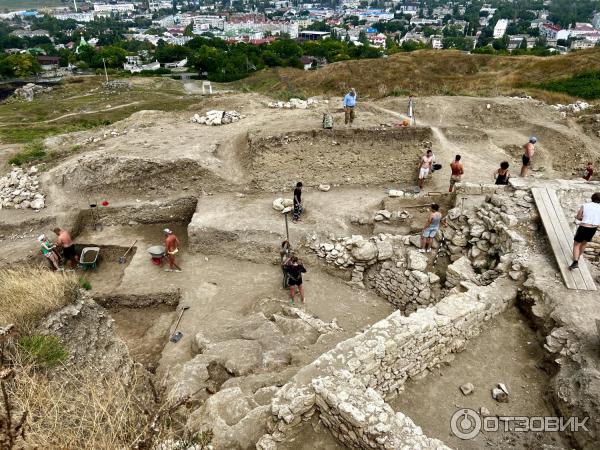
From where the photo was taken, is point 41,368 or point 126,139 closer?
point 41,368

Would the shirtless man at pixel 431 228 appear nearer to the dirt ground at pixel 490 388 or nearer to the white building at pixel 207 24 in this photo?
the dirt ground at pixel 490 388

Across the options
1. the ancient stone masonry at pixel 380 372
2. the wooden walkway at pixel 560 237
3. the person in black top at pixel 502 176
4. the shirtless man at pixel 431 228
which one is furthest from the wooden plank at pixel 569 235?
the shirtless man at pixel 431 228

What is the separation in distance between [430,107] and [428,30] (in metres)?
156

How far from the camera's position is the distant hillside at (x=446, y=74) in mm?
27250

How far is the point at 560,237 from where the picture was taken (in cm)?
988

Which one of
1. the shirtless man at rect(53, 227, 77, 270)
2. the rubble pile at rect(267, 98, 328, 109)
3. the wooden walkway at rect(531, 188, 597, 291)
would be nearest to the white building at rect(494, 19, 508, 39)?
the rubble pile at rect(267, 98, 328, 109)

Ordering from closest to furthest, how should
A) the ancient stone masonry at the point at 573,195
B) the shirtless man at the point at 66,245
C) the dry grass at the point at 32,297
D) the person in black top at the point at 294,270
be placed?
the dry grass at the point at 32,297, the person in black top at the point at 294,270, the ancient stone masonry at the point at 573,195, the shirtless man at the point at 66,245

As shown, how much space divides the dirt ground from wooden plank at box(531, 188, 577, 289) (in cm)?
135

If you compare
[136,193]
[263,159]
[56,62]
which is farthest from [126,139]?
[56,62]

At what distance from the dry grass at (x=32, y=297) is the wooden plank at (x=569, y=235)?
1086 centimetres

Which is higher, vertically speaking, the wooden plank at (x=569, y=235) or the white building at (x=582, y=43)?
the wooden plank at (x=569, y=235)


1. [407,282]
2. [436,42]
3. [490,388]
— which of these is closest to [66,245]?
[407,282]

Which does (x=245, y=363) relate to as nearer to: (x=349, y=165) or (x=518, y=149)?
(x=349, y=165)

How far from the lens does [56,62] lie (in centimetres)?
9319
